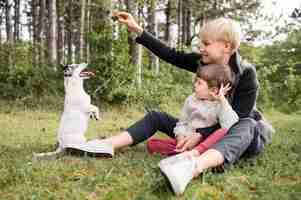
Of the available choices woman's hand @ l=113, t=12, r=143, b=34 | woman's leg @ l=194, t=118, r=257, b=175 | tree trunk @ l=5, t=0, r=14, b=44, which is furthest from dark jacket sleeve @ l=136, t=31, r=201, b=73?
tree trunk @ l=5, t=0, r=14, b=44

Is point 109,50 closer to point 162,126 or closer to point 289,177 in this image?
point 162,126

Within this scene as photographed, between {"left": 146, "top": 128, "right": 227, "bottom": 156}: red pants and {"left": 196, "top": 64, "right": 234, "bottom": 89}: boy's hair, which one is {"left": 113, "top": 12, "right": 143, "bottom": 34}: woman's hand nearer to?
{"left": 196, "top": 64, "right": 234, "bottom": 89}: boy's hair

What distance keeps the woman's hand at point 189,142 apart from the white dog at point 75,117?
590 millimetres

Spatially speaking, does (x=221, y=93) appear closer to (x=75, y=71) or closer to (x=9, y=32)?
(x=75, y=71)

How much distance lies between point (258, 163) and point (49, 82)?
23.9 feet

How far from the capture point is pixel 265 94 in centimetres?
1251

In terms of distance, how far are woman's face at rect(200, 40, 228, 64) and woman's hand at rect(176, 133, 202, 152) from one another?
65cm

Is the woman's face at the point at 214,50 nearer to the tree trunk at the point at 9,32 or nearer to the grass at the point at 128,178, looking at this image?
the grass at the point at 128,178

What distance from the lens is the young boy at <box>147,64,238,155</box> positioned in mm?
3520

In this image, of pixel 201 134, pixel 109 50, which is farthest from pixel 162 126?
pixel 109 50

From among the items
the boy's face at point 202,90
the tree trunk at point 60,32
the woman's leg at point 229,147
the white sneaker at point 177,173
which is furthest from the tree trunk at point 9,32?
the white sneaker at point 177,173

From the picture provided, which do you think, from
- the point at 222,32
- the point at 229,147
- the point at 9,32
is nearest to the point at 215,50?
the point at 222,32

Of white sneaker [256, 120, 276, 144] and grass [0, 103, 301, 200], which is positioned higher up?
white sneaker [256, 120, 276, 144]

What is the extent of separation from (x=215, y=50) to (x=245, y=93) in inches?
18.7
